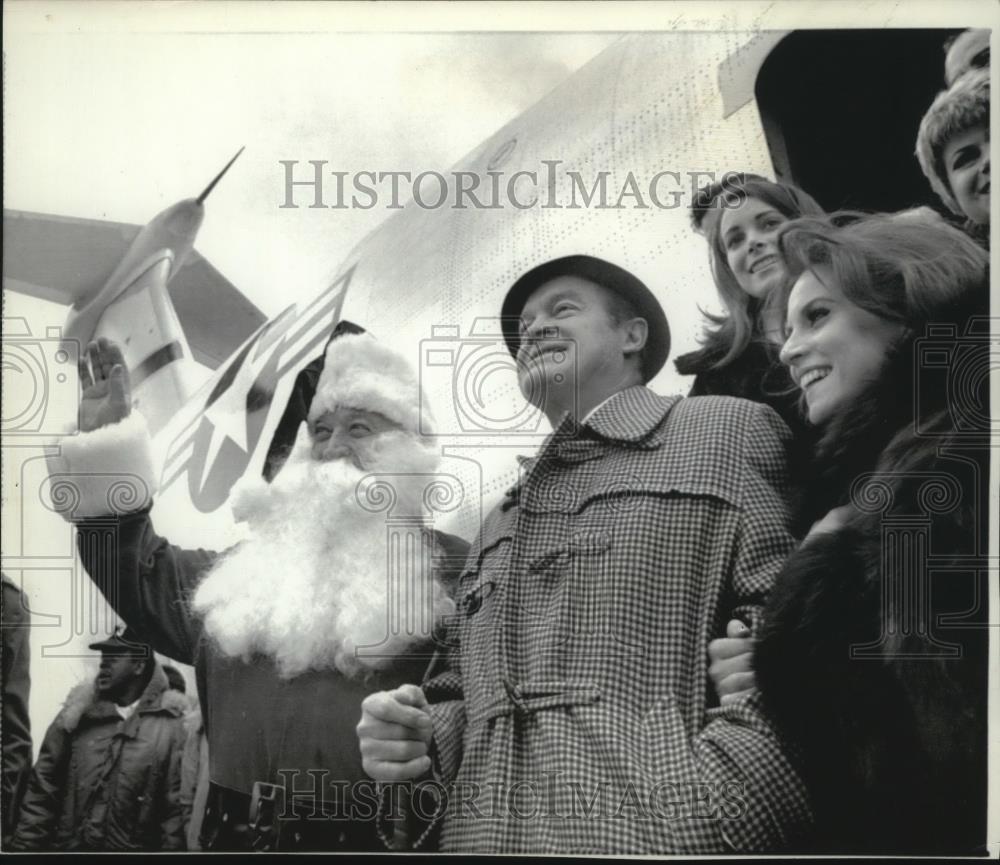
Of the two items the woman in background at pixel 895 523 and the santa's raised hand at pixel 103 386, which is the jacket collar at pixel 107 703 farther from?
the woman in background at pixel 895 523

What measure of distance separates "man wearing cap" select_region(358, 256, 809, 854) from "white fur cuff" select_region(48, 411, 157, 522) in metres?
0.79

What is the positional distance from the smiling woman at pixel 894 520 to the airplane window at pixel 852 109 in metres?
0.08

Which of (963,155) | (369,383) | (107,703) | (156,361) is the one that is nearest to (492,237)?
(369,383)

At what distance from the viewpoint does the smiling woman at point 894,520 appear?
8.71ft

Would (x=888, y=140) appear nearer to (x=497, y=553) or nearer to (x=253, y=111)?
(x=497, y=553)

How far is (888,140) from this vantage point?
9.09 feet

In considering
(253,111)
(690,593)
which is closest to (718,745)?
(690,593)

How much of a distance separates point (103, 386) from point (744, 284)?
163cm

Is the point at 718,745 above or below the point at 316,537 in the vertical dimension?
below

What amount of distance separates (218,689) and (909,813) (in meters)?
1.70

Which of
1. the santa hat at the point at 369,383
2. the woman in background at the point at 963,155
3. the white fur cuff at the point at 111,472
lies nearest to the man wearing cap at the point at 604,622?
the santa hat at the point at 369,383

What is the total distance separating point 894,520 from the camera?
2707mm

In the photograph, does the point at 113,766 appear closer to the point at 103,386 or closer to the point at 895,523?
the point at 103,386

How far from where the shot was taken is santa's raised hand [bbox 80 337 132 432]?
9.43 feet
